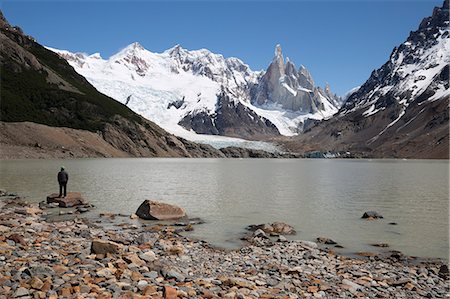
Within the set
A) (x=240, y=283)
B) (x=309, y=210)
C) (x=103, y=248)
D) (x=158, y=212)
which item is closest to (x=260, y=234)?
(x=158, y=212)

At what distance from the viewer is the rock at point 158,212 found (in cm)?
2517

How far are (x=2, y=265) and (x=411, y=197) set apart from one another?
36336mm

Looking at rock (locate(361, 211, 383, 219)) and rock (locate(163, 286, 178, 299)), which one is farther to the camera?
rock (locate(361, 211, 383, 219))

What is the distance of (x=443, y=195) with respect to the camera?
40.9 m

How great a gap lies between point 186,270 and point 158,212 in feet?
40.7

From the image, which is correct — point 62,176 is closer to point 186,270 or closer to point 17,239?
point 17,239

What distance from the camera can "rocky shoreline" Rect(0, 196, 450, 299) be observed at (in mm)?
10812

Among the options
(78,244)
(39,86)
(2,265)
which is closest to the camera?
(2,265)

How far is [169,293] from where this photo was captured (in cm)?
1046

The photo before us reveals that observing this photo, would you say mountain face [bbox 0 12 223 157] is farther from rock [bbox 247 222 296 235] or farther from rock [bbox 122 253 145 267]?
rock [bbox 122 253 145 267]

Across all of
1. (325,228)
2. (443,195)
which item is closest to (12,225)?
(325,228)

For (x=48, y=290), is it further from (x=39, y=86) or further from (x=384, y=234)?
(x=39, y=86)

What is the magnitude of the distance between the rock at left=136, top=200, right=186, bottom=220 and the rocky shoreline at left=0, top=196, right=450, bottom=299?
617cm

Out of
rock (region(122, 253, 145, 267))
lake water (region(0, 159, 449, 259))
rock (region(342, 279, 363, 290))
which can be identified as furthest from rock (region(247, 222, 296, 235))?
rock (region(122, 253, 145, 267))
